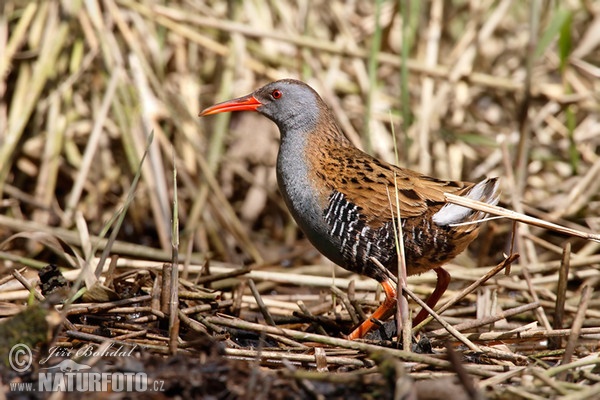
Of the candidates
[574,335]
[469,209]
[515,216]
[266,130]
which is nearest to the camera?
[574,335]

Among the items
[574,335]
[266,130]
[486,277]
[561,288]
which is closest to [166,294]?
[486,277]

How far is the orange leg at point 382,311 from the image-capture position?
333 cm

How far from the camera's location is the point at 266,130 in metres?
5.87

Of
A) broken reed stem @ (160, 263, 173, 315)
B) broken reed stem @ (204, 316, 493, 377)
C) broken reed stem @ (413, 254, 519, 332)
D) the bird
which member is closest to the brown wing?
the bird

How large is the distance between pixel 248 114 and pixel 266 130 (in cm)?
18

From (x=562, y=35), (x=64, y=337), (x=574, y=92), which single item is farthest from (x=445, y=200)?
(x=574, y=92)

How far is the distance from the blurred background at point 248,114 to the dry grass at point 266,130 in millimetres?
15

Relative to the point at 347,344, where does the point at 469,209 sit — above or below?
above

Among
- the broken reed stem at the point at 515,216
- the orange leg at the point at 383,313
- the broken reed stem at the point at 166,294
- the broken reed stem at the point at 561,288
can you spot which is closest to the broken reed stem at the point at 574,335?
the broken reed stem at the point at 515,216

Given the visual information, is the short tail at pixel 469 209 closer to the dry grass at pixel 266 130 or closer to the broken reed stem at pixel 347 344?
the dry grass at pixel 266 130

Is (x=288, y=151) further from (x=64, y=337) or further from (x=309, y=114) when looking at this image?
(x=64, y=337)

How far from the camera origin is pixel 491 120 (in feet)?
20.2

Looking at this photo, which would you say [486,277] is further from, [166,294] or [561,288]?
[166,294]

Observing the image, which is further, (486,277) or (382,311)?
(382,311)
